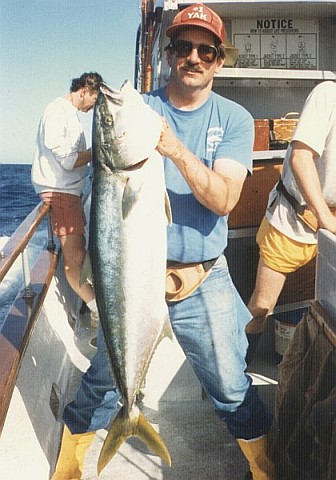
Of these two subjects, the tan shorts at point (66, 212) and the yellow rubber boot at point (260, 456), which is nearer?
the yellow rubber boot at point (260, 456)

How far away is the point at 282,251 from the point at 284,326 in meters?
1.00

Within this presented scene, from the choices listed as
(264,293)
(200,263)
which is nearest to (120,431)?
(200,263)

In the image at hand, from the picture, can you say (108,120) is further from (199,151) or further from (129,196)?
(199,151)

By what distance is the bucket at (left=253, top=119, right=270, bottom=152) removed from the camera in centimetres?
441

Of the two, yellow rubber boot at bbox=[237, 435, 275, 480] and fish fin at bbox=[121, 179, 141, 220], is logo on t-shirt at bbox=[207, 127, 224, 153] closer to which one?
fish fin at bbox=[121, 179, 141, 220]

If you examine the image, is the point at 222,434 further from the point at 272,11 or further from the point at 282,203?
the point at 272,11

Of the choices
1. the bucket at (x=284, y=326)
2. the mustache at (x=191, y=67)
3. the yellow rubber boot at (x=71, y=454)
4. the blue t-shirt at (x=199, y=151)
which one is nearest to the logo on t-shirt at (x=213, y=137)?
the blue t-shirt at (x=199, y=151)

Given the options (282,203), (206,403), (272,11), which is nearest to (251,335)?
(206,403)

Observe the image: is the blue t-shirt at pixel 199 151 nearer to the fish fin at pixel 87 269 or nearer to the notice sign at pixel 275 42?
the fish fin at pixel 87 269

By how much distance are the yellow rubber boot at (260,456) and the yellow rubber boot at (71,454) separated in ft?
2.64

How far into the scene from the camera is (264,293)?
3676 mm

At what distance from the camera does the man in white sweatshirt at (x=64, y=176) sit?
3.51 meters

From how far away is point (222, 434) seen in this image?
11.7 ft

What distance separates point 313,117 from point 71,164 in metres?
1.48
